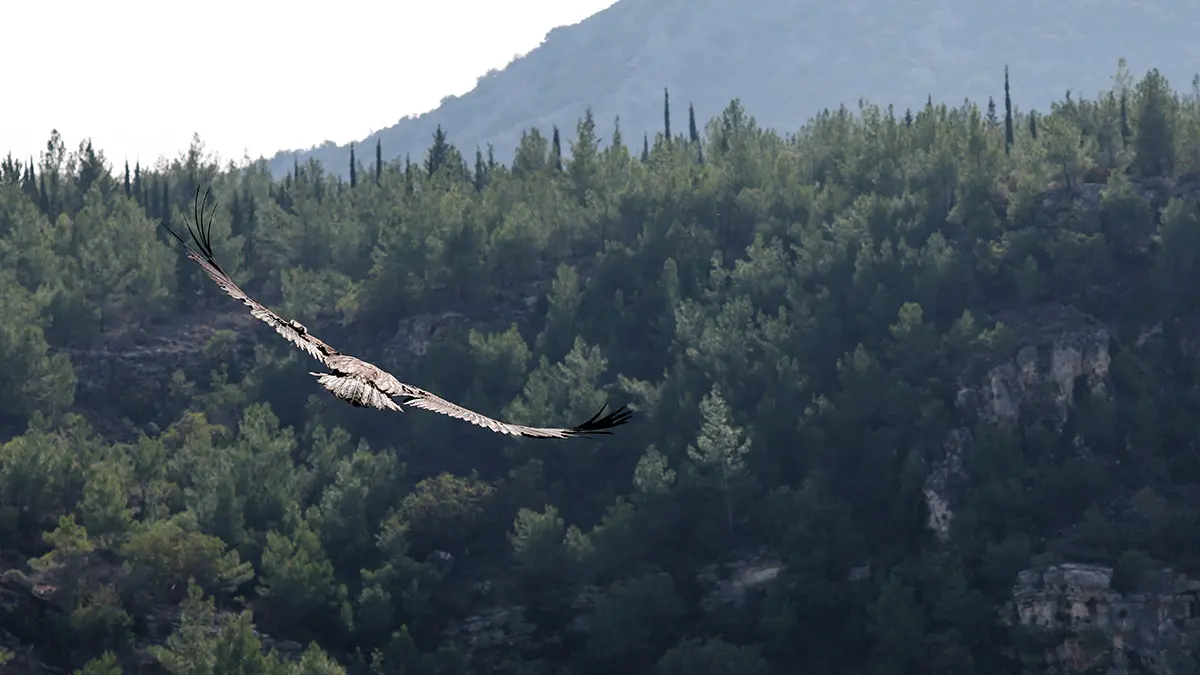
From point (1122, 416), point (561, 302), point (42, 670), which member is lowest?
point (42, 670)

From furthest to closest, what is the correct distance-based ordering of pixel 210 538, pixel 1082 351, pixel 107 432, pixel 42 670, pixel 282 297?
1. pixel 282 297
2. pixel 107 432
3. pixel 1082 351
4. pixel 210 538
5. pixel 42 670

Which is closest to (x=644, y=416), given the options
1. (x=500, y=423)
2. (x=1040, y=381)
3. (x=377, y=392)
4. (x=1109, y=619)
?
(x=1040, y=381)

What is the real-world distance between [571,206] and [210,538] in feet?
161

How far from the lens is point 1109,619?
3976 inches

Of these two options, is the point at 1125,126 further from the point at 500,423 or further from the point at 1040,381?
the point at 500,423

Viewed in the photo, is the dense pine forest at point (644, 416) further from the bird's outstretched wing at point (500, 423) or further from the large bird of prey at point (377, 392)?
the bird's outstretched wing at point (500, 423)

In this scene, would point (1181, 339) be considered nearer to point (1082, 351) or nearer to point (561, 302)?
point (1082, 351)

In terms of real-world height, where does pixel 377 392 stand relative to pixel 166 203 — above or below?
below

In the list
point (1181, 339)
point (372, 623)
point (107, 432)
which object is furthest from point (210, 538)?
point (1181, 339)

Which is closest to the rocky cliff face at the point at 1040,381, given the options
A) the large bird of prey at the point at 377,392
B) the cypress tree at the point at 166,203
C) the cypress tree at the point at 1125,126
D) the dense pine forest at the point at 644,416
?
the dense pine forest at the point at 644,416

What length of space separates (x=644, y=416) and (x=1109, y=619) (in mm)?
34488

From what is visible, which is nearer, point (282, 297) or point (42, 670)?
point (42, 670)

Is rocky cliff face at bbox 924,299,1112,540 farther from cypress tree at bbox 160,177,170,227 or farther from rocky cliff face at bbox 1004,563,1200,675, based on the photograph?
cypress tree at bbox 160,177,170,227

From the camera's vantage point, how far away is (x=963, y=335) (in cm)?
11631
